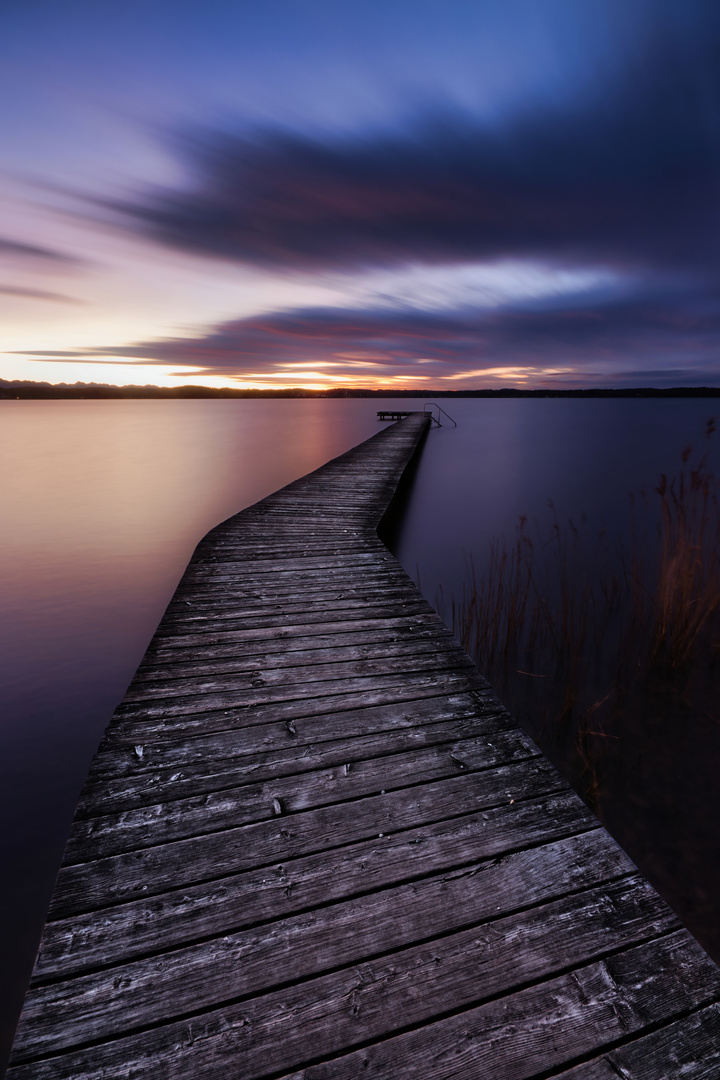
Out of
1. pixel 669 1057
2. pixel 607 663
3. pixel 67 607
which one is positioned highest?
pixel 669 1057

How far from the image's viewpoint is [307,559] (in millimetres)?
4605

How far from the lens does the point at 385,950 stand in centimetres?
139

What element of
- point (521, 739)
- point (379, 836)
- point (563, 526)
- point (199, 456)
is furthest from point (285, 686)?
point (199, 456)

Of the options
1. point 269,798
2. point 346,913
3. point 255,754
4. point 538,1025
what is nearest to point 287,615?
point 255,754

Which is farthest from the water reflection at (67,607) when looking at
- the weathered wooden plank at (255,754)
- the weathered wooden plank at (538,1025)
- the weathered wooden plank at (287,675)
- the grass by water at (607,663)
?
the grass by water at (607,663)

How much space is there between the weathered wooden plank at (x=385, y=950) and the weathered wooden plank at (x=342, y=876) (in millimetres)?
42

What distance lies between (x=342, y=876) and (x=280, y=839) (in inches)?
10.5

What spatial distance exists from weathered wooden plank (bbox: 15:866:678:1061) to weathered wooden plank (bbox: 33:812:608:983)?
4cm

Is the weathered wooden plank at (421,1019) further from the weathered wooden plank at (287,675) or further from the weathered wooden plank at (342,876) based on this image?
the weathered wooden plank at (287,675)

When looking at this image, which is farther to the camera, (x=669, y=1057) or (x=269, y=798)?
(x=269, y=798)

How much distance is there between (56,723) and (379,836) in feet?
11.6

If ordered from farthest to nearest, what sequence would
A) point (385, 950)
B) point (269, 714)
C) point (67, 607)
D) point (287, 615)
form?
point (67, 607), point (287, 615), point (269, 714), point (385, 950)

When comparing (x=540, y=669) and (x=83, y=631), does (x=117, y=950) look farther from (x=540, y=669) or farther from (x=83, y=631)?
(x=83, y=631)

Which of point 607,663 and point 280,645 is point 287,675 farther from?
point 607,663
